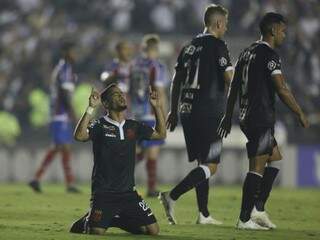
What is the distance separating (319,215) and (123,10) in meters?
15.2

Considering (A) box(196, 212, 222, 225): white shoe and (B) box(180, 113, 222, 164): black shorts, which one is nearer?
(B) box(180, 113, 222, 164): black shorts

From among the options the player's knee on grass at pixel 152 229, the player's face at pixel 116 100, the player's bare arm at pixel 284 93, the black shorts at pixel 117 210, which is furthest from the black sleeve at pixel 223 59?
the player's knee on grass at pixel 152 229

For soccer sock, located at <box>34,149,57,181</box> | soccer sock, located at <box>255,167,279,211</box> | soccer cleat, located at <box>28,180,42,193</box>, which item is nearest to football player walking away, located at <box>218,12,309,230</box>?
soccer sock, located at <box>255,167,279,211</box>

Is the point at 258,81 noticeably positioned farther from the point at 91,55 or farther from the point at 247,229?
the point at 91,55

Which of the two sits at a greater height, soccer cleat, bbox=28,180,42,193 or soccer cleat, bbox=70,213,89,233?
soccer cleat, bbox=28,180,42,193

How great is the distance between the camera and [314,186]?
23.6 metres

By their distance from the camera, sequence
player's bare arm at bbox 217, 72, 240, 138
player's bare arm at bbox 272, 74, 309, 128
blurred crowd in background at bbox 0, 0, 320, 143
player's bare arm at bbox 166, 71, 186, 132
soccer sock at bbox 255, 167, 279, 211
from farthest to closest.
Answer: blurred crowd in background at bbox 0, 0, 320, 143, player's bare arm at bbox 166, 71, 186, 132, soccer sock at bbox 255, 167, 279, 211, player's bare arm at bbox 217, 72, 240, 138, player's bare arm at bbox 272, 74, 309, 128

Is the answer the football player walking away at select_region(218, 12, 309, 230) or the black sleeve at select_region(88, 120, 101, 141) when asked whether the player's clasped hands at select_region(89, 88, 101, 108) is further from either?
the football player walking away at select_region(218, 12, 309, 230)

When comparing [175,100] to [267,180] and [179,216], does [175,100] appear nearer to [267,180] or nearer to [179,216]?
[267,180]

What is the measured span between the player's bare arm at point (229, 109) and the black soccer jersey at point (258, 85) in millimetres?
88

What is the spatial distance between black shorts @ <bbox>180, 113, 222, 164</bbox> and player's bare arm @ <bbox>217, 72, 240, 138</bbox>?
434 mm

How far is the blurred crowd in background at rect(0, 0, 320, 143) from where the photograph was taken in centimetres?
2695

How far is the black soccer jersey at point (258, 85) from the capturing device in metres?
11.9

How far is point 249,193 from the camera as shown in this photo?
12.0m
